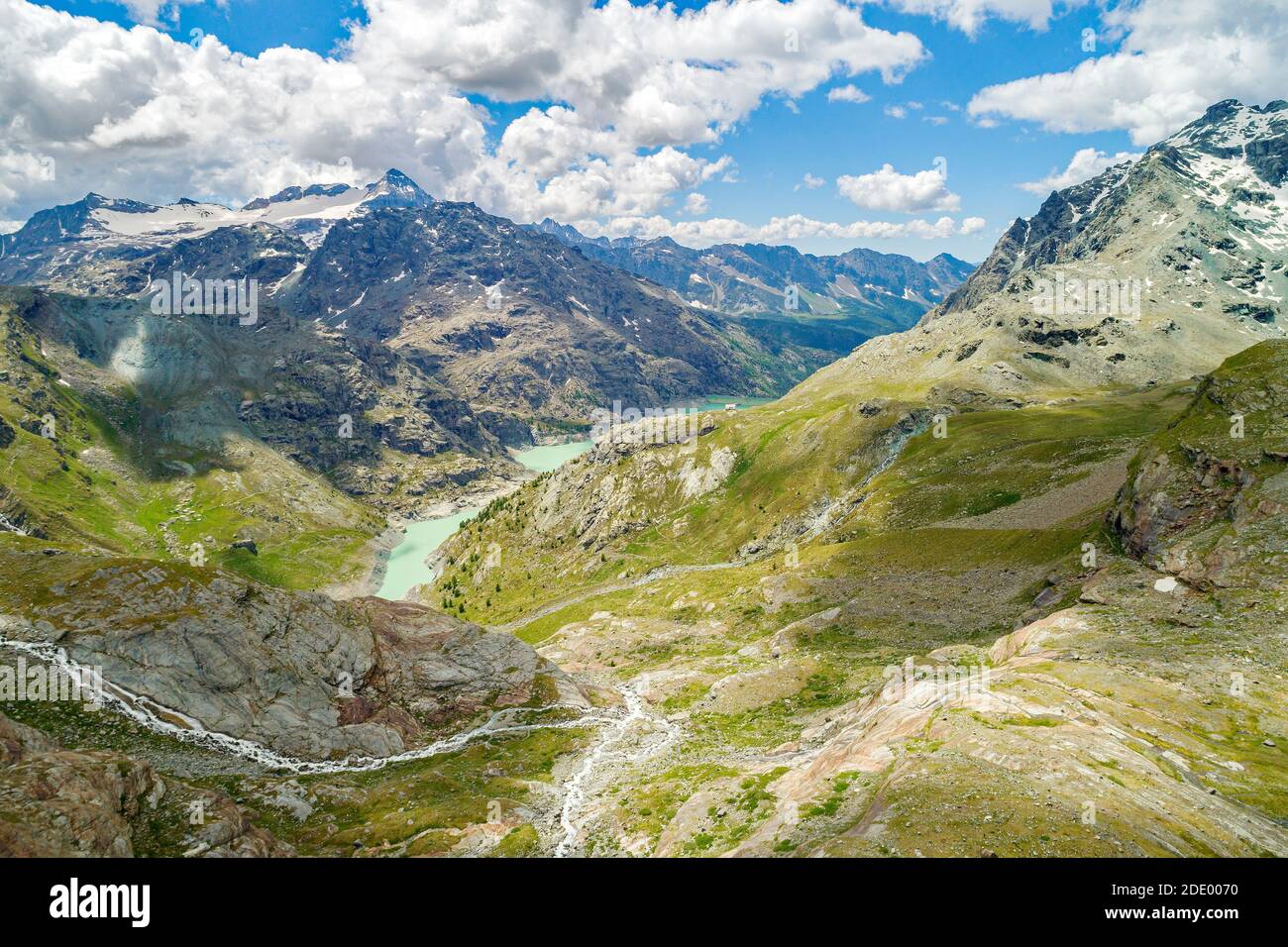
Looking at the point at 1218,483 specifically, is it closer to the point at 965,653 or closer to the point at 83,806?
the point at 965,653

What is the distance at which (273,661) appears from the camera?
2298 inches

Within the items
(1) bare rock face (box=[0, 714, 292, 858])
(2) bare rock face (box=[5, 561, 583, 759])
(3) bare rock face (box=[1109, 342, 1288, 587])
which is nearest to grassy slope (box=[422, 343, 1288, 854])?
(3) bare rock face (box=[1109, 342, 1288, 587])

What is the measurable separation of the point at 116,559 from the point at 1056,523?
120 metres

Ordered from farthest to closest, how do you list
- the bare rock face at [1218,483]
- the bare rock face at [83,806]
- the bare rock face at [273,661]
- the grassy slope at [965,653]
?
1. the bare rock face at [1218,483]
2. the bare rock face at [273,661]
3. the grassy slope at [965,653]
4. the bare rock face at [83,806]

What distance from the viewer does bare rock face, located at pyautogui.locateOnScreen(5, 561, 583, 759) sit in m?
50.9

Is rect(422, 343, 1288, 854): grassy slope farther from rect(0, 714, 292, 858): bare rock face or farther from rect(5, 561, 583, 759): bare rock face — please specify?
rect(5, 561, 583, 759): bare rock face

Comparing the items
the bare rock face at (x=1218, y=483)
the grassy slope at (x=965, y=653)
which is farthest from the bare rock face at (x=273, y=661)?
the bare rock face at (x=1218, y=483)

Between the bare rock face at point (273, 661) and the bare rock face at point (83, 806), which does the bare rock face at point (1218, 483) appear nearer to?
the bare rock face at point (273, 661)

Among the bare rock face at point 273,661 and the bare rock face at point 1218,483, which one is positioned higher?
the bare rock face at point 1218,483

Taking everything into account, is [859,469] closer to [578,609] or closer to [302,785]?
[578,609]

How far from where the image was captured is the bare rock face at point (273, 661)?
50.9 metres

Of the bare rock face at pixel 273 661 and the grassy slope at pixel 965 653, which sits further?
the bare rock face at pixel 273 661

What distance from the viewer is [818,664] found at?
7675 cm
